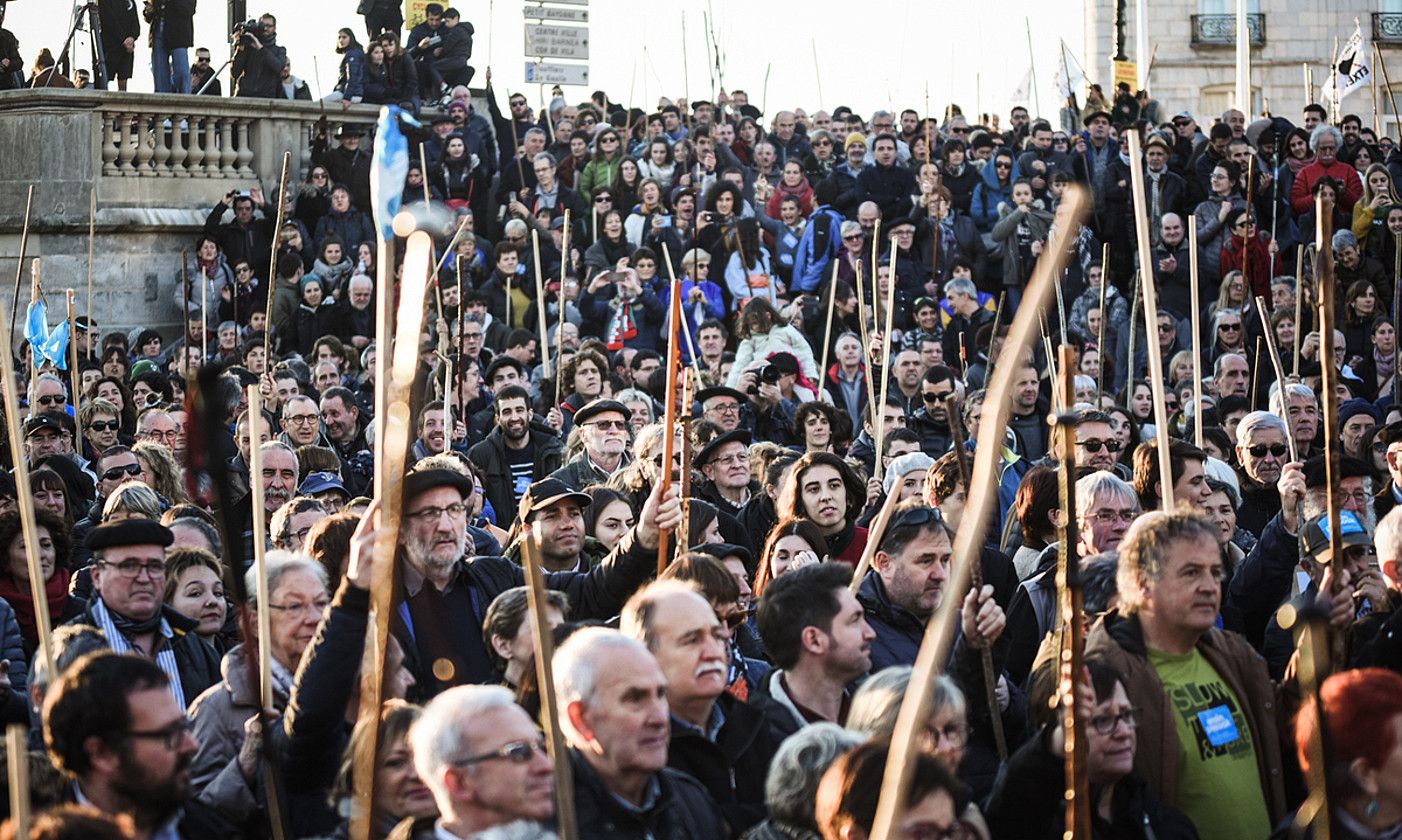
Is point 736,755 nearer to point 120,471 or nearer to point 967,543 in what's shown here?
point 967,543

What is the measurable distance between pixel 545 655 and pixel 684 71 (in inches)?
700

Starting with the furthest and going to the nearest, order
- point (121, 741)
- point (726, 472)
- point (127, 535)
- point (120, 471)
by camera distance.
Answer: point (120, 471) → point (726, 472) → point (127, 535) → point (121, 741)

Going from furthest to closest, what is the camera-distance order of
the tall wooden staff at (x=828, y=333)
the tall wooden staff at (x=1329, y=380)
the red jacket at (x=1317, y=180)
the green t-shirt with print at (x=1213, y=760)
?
the red jacket at (x=1317, y=180) < the tall wooden staff at (x=828, y=333) < the green t-shirt with print at (x=1213, y=760) < the tall wooden staff at (x=1329, y=380)

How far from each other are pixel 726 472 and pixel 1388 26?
1458 inches

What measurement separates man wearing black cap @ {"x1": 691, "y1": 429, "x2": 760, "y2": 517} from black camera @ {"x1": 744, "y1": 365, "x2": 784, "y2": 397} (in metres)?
2.69

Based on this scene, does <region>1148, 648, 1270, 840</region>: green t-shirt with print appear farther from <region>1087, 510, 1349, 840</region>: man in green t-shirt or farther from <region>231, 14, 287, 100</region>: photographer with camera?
<region>231, 14, 287, 100</region>: photographer with camera

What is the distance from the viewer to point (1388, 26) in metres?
41.8

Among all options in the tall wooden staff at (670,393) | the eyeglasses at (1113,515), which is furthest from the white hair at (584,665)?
the eyeglasses at (1113,515)

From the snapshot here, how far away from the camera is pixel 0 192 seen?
1748cm

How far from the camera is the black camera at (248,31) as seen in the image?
17938mm

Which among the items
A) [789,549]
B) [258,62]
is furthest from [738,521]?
[258,62]

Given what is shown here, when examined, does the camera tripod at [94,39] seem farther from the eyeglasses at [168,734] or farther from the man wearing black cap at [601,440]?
the eyeglasses at [168,734]

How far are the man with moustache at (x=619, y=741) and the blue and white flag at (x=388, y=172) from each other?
98cm

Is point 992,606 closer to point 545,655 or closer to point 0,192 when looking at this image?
point 545,655
